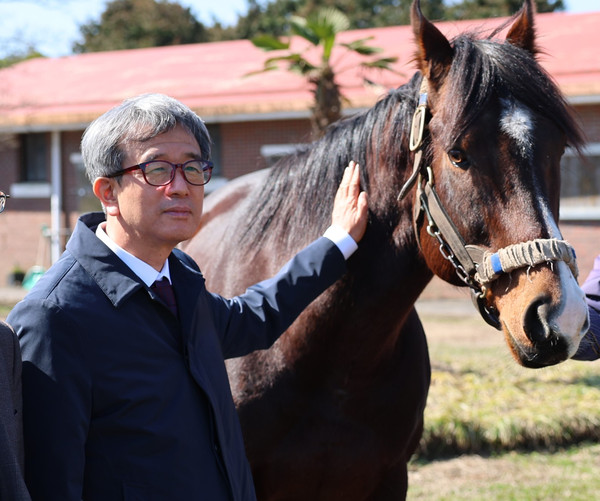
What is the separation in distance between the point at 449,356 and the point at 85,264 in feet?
25.1

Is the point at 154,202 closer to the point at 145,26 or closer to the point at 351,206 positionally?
the point at 351,206

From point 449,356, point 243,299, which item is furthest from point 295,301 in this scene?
point 449,356

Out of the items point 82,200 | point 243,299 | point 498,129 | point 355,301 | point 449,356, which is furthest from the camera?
point 82,200

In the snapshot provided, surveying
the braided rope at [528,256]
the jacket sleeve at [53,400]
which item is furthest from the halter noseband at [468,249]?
the jacket sleeve at [53,400]

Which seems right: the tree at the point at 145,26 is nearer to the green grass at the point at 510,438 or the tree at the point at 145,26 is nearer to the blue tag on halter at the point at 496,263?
the green grass at the point at 510,438

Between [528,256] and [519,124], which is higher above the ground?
[519,124]

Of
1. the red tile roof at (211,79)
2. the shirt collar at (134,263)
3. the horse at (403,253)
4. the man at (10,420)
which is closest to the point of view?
the man at (10,420)

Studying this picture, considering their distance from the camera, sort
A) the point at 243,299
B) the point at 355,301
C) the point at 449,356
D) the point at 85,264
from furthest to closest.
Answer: the point at 449,356 → the point at 355,301 → the point at 243,299 → the point at 85,264

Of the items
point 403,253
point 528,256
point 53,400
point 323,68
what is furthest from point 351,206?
point 323,68

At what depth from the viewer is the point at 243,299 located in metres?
2.51

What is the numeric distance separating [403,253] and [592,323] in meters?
0.93

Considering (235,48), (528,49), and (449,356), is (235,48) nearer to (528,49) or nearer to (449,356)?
(449,356)

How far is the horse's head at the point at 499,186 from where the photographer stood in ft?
6.70

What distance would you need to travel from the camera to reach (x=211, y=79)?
1695 cm
